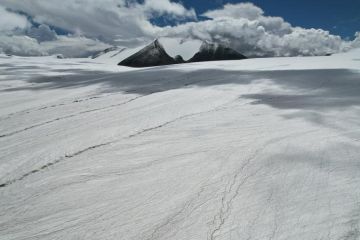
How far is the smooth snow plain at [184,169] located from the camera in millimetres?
1580

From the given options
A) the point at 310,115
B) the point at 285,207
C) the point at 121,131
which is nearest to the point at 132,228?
the point at 285,207

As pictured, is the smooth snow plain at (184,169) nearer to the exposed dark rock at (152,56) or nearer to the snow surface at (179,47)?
the exposed dark rock at (152,56)

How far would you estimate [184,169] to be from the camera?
2.17 m

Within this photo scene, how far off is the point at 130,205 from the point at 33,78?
6284mm

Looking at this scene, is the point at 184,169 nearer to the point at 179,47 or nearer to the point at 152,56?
the point at 152,56

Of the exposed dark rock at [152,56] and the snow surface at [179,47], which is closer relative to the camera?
the exposed dark rock at [152,56]

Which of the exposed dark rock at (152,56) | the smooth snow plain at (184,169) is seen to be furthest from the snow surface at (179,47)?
the smooth snow plain at (184,169)

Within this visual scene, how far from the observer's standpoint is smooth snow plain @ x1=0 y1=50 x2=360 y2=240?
158 cm

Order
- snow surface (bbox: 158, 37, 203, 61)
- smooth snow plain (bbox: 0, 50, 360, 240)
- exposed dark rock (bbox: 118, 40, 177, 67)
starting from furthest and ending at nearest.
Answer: snow surface (bbox: 158, 37, 203, 61) < exposed dark rock (bbox: 118, 40, 177, 67) < smooth snow plain (bbox: 0, 50, 360, 240)

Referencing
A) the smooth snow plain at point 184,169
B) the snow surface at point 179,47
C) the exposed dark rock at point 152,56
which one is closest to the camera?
the smooth snow plain at point 184,169

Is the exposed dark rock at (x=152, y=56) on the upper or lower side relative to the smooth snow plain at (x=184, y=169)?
upper

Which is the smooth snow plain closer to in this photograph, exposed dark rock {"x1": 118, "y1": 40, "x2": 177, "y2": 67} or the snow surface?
exposed dark rock {"x1": 118, "y1": 40, "x2": 177, "y2": 67}

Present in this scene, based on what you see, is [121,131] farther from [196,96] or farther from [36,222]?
[196,96]

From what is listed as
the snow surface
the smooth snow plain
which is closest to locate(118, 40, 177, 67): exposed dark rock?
the snow surface
